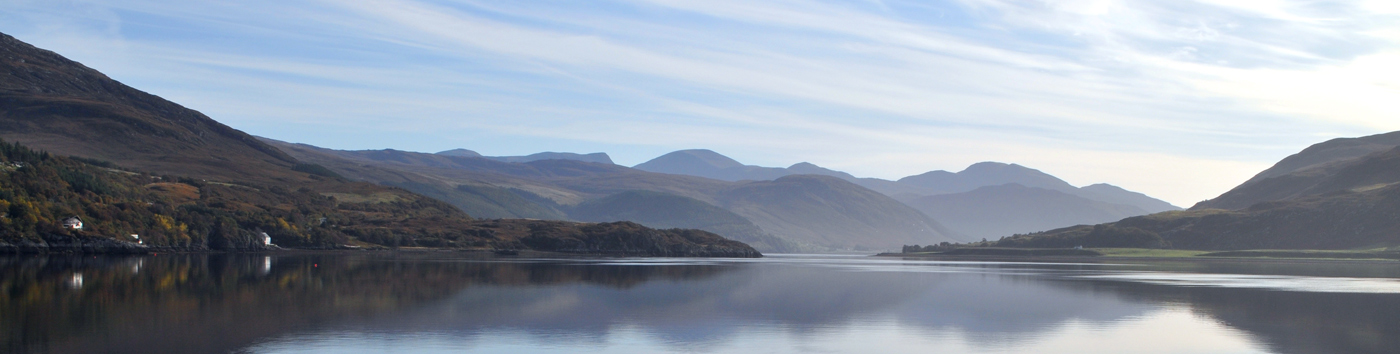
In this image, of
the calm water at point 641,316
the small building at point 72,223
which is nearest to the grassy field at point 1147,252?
the calm water at point 641,316

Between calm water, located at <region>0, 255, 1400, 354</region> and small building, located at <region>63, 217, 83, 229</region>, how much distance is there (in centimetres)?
4240

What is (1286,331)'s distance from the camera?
3519 centimetres

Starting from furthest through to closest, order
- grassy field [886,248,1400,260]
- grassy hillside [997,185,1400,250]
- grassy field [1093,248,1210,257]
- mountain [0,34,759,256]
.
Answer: grassy hillside [997,185,1400,250]
grassy field [1093,248,1210,257]
grassy field [886,248,1400,260]
mountain [0,34,759,256]

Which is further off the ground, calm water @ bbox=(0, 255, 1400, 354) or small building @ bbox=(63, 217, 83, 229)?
small building @ bbox=(63, 217, 83, 229)

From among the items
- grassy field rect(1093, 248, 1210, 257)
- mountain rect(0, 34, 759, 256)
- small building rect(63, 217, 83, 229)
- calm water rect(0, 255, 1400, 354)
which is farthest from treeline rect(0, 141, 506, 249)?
grassy field rect(1093, 248, 1210, 257)

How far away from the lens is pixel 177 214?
409ft

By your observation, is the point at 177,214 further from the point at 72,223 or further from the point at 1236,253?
the point at 1236,253

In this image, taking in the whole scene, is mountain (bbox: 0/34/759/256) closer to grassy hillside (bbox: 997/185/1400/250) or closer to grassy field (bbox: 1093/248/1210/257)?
grassy field (bbox: 1093/248/1210/257)

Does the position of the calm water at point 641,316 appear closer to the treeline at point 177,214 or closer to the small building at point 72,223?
the small building at point 72,223

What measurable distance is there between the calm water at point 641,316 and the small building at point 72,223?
42404 millimetres

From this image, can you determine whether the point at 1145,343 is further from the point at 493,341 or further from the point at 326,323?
the point at 326,323

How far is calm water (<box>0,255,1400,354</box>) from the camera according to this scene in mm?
29062

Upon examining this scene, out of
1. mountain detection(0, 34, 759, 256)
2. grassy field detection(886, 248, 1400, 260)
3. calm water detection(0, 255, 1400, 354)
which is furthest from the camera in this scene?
grassy field detection(886, 248, 1400, 260)

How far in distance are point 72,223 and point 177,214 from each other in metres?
25.1
